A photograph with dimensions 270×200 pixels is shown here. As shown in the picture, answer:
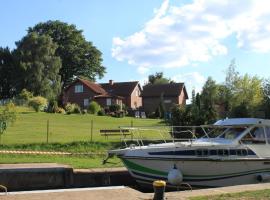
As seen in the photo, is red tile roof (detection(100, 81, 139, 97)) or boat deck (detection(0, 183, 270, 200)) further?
red tile roof (detection(100, 81, 139, 97))

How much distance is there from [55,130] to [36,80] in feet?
156

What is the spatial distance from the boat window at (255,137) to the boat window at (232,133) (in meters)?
0.29

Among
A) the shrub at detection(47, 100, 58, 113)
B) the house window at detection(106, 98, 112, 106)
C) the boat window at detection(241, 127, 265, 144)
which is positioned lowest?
the boat window at detection(241, 127, 265, 144)

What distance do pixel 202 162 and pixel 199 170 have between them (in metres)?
0.31

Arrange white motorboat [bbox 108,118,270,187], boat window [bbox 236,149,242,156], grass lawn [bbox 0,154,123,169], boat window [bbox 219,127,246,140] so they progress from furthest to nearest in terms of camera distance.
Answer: grass lawn [bbox 0,154,123,169]
boat window [bbox 219,127,246,140]
boat window [bbox 236,149,242,156]
white motorboat [bbox 108,118,270,187]

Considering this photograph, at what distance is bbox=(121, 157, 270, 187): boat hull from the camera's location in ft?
59.1

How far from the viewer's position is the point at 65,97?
88938mm

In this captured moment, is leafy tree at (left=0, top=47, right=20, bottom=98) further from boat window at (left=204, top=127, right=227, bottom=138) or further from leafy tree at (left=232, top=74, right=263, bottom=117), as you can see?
boat window at (left=204, top=127, right=227, bottom=138)

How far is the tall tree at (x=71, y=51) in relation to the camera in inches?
3770

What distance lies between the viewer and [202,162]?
18109 millimetres

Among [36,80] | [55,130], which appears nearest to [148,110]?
[36,80]

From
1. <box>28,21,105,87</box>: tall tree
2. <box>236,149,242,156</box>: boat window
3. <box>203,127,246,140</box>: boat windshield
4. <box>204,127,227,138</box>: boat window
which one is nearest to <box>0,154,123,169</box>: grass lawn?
<box>204,127,227,138</box>: boat window

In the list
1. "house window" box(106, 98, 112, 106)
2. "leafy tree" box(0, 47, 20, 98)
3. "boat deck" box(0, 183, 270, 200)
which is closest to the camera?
"boat deck" box(0, 183, 270, 200)

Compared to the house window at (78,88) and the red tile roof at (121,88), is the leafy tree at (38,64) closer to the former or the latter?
the house window at (78,88)
